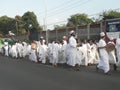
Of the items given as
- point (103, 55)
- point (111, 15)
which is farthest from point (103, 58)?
point (111, 15)

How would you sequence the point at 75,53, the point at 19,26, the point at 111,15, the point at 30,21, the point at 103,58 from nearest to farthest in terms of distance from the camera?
1. the point at 103,58
2. the point at 75,53
3. the point at 111,15
4. the point at 30,21
5. the point at 19,26

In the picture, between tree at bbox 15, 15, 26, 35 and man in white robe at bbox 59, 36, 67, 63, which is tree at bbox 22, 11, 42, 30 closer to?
tree at bbox 15, 15, 26, 35

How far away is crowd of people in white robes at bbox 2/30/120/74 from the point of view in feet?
56.0

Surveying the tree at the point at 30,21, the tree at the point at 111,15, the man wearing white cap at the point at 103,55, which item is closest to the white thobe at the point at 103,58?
the man wearing white cap at the point at 103,55

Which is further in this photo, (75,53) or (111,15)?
(111,15)

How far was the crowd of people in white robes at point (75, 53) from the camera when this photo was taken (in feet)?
56.0

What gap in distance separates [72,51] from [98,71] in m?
2.63

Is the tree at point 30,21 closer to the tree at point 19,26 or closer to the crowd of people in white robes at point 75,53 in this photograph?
the tree at point 19,26

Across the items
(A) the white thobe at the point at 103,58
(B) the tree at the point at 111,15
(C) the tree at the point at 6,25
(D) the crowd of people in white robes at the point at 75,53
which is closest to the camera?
(A) the white thobe at the point at 103,58

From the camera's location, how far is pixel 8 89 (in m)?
12.2

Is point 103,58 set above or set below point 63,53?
below

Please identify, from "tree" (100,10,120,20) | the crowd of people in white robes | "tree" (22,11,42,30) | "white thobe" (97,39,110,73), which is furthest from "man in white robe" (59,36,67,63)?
"tree" (22,11,42,30)

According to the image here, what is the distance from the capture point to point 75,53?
2020cm

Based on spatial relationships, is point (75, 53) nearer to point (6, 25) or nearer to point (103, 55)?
point (103, 55)
